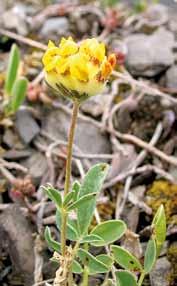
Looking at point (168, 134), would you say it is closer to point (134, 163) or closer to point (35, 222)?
point (134, 163)

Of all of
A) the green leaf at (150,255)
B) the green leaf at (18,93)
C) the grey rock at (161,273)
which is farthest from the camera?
the green leaf at (18,93)

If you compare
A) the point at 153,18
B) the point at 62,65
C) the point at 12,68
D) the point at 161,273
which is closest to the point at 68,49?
the point at 62,65

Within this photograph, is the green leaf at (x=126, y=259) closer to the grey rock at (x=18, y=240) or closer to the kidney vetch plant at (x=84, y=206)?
the kidney vetch plant at (x=84, y=206)

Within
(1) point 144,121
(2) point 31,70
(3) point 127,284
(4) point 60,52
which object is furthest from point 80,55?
(2) point 31,70

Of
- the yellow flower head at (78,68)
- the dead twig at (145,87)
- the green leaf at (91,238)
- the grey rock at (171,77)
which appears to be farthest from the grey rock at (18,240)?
the grey rock at (171,77)

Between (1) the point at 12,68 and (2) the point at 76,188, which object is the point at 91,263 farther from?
(1) the point at 12,68

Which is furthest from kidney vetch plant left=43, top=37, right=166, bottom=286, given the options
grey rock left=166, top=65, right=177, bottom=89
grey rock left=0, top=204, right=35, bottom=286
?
grey rock left=166, top=65, right=177, bottom=89

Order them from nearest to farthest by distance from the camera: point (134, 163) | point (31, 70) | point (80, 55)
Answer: point (80, 55) → point (134, 163) → point (31, 70)
